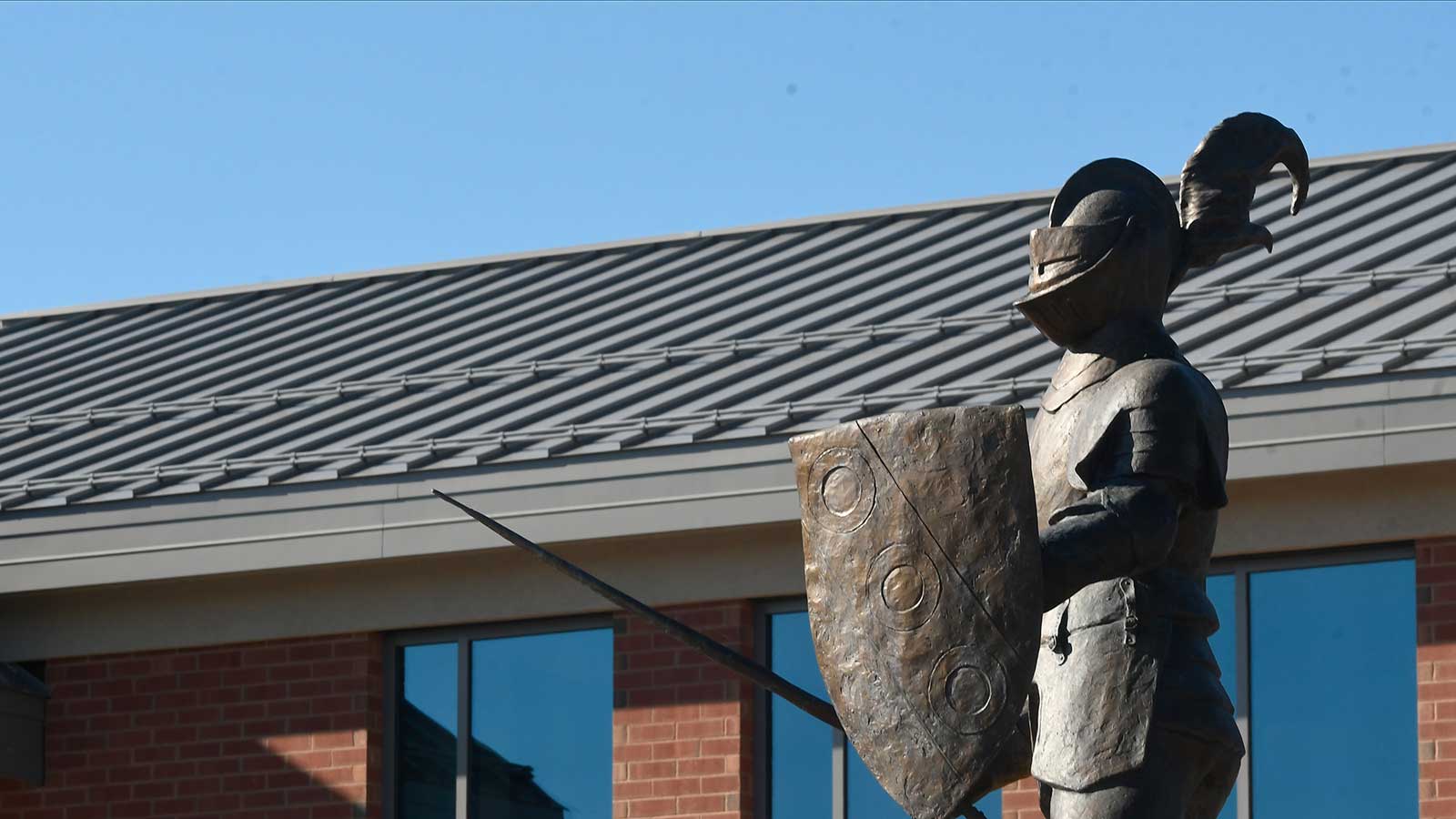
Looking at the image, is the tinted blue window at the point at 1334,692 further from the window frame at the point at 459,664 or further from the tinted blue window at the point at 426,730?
the tinted blue window at the point at 426,730

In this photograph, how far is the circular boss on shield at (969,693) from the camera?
620 centimetres

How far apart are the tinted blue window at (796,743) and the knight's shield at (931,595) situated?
25.1ft

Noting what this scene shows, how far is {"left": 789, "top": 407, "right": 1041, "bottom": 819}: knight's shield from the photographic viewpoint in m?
6.20

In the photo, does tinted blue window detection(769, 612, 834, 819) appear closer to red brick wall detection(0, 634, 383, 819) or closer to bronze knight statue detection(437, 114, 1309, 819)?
red brick wall detection(0, 634, 383, 819)

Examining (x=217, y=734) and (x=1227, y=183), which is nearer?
(x=1227, y=183)

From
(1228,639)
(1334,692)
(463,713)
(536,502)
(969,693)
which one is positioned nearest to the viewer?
(969,693)

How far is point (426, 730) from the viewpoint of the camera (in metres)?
14.9

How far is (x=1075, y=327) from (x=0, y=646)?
9.80m

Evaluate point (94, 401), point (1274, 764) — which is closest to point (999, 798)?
point (1274, 764)

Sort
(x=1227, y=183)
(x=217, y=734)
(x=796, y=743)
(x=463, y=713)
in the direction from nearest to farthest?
(x=1227, y=183) → (x=796, y=743) → (x=463, y=713) → (x=217, y=734)

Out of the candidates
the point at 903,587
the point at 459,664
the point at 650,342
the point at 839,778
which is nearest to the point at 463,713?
the point at 459,664

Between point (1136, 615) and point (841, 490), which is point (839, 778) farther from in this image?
point (841, 490)

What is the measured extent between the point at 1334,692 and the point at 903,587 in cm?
717

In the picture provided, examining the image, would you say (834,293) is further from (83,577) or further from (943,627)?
(943,627)
